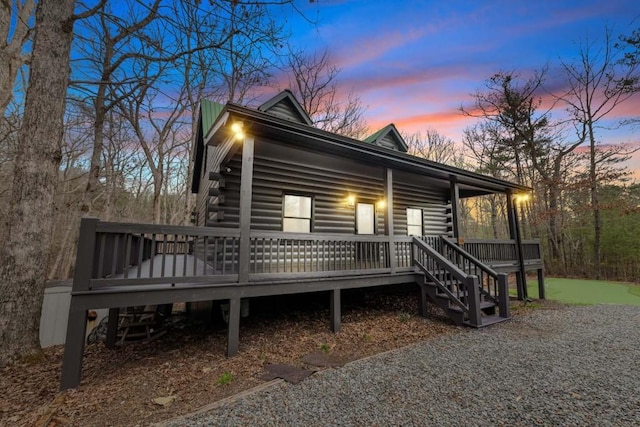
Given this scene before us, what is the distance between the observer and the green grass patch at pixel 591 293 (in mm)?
10097

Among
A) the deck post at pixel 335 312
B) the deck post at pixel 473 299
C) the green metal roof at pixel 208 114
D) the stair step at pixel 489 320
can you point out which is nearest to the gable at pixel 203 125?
the green metal roof at pixel 208 114

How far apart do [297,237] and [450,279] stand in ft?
13.9

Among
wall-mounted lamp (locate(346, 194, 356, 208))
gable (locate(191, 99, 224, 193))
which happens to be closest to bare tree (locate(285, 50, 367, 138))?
gable (locate(191, 99, 224, 193))

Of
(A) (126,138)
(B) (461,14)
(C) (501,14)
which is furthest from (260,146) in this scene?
(A) (126,138)

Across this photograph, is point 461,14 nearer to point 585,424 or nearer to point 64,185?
point 585,424

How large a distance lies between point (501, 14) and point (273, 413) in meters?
14.5

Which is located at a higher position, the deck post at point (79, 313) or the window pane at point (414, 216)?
the window pane at point (414, 216)

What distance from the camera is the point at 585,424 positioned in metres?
2.74

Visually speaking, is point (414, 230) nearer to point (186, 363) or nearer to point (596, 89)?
point (186, 363)

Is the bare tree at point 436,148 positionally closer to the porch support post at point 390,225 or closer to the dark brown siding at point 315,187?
the dark brown siding at point 315,187

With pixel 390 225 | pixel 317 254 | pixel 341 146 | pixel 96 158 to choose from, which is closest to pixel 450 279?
pixel 390 225

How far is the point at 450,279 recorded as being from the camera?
23.2 ft

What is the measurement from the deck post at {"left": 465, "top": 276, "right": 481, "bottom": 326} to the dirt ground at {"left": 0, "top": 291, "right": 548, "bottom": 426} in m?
0.45

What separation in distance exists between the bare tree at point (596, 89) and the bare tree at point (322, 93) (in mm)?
13700
